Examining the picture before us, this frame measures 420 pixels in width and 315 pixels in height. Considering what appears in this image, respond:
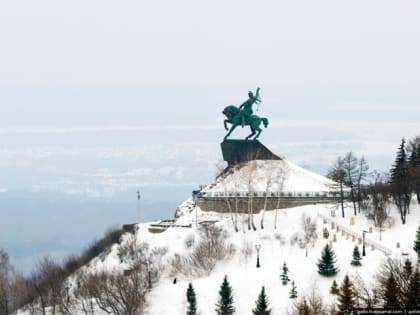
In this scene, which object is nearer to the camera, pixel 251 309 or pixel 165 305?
pixel 251 309

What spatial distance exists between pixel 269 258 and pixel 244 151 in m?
18.4

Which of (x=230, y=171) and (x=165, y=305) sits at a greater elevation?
(x=230, y=171)

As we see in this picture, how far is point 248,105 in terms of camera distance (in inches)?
2554

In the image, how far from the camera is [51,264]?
178ft

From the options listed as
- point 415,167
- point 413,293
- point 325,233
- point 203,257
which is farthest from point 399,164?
point 413,293

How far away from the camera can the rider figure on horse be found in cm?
6431

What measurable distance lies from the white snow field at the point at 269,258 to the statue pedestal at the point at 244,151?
19.6 feet

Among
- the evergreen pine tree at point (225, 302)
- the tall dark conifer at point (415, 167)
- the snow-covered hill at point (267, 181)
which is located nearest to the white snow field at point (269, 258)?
the evergreen pine tree at point (225, 302)

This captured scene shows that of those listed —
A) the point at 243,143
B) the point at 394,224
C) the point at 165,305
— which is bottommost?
the point at 165,305

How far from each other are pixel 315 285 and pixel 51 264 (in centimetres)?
2095

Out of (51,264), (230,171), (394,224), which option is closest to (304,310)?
(394,224)

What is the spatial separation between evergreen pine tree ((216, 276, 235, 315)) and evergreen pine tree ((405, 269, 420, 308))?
1237 centimetres

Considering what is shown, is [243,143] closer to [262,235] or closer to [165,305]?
[262,235]

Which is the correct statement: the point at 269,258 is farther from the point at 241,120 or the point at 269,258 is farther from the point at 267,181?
the point at 241,120
